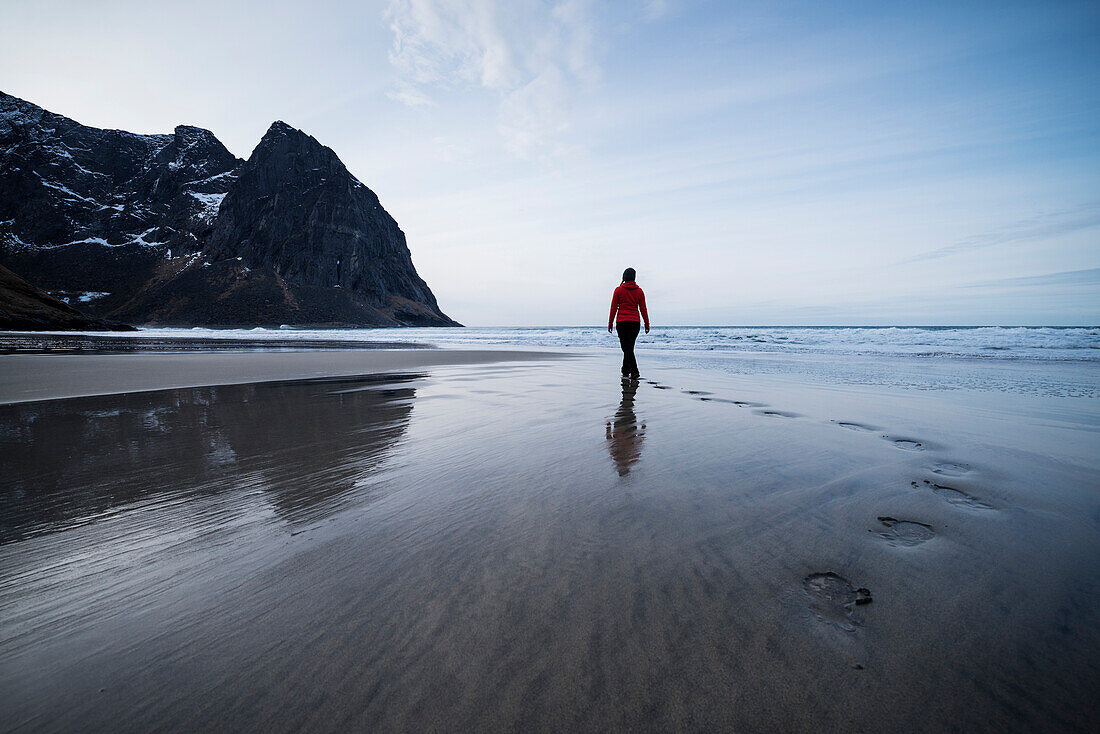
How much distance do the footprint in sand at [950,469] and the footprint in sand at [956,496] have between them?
0.30 metres

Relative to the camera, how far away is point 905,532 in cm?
196

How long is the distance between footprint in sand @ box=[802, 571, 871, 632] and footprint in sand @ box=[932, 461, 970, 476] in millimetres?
1913

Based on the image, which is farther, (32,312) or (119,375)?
(32,312)

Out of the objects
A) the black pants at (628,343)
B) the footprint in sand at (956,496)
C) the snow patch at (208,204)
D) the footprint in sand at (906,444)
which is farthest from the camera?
the snow patch at (208,204)

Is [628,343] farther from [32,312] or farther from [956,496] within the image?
[32,312]

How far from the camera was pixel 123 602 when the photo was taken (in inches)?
57.2

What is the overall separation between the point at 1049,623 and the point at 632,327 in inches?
307

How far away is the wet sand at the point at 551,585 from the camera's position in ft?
3.44

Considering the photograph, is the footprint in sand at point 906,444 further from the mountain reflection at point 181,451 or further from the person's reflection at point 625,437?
the mountain reflection at point 181,451

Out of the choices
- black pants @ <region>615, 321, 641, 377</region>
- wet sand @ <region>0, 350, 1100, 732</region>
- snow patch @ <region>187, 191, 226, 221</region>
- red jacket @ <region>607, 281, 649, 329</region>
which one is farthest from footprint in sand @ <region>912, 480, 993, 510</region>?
snow patch @ <region>187, 191, 226, 221</region>

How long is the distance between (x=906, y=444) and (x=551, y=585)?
351cm

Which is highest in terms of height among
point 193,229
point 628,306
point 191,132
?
point 191,132

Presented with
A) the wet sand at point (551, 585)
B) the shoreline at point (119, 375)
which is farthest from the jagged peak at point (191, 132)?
the wet sand at point (551, 585)

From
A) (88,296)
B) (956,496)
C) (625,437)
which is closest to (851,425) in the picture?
(956,496)
